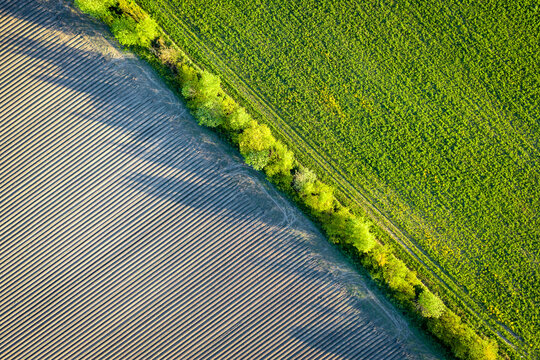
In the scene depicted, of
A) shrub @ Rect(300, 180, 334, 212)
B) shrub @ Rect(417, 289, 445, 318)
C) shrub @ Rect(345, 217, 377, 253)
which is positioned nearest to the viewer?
shrub @ Rect(345, 217, 377, 253)

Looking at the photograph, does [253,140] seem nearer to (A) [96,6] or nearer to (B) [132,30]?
(B) [132,30]

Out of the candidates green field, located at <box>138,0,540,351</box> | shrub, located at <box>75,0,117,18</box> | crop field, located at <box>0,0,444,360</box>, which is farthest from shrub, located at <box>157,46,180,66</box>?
shrub, located at <box>75,0,117,18</box>

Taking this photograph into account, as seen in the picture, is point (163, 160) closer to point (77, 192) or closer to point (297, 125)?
point (77, 192)

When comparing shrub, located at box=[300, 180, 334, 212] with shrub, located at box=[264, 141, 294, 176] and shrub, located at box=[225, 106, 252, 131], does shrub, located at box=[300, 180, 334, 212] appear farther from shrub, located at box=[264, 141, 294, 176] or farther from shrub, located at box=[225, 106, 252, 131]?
shrub, located at box=[225, 106, 252, 131]

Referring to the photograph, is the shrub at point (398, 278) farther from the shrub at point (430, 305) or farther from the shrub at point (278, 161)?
the shrub at point (278, 161)

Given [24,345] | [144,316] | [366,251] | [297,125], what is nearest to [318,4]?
[297,125]

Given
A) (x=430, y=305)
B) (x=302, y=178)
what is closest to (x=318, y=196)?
(x=302, y=178)

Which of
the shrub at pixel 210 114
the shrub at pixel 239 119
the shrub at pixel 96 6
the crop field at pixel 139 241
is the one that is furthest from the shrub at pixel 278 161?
the shrub at pixel 96 6
